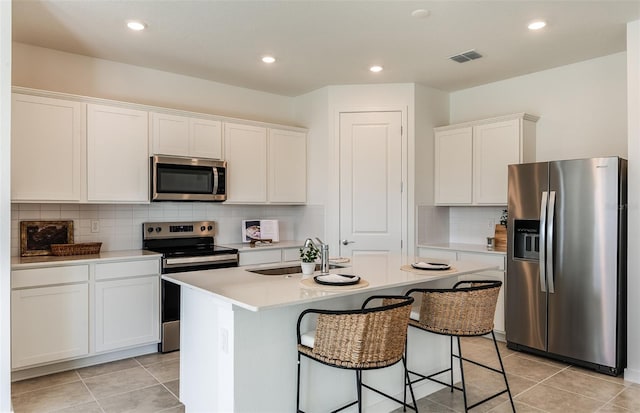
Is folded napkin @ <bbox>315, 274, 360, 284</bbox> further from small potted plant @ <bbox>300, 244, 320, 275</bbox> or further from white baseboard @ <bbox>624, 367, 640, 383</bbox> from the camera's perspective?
white baseboard @ <bbox>624, 367, 640, 383</bbox>

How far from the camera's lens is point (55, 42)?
363 centimetres

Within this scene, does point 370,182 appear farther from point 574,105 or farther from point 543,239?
point 574,105

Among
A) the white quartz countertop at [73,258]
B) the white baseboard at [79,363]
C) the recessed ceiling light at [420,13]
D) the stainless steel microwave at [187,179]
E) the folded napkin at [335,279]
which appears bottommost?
the white baseboard at [79,363]

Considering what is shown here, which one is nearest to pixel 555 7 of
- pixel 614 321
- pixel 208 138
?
pixel 614 321

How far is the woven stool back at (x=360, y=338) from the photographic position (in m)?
2.04

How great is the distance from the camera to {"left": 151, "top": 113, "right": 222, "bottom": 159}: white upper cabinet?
408cm

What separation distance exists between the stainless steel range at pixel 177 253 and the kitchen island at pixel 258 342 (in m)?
1.29

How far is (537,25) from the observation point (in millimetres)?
3262

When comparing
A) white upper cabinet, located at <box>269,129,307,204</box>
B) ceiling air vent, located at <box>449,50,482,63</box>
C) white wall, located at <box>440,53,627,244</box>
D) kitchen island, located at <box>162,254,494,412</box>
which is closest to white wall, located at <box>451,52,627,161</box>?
white wall, located at <box>440,53,627,244</box>

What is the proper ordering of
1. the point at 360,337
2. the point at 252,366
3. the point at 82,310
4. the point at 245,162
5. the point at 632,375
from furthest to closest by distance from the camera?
the point at 245,162 → the point at 82,310 → the point at 632,375 → the point at 252,366 → the point at 360,337

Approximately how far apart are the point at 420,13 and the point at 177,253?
283 cm

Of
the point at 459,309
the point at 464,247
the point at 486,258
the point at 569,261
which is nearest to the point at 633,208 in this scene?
the point at 569,261

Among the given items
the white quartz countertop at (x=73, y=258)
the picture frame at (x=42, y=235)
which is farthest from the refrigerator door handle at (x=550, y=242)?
the picture frame at (x=42, y=235)

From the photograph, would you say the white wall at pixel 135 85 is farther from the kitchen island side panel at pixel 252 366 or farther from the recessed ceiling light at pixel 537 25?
the recessed ceiling light at pixel 537 25
